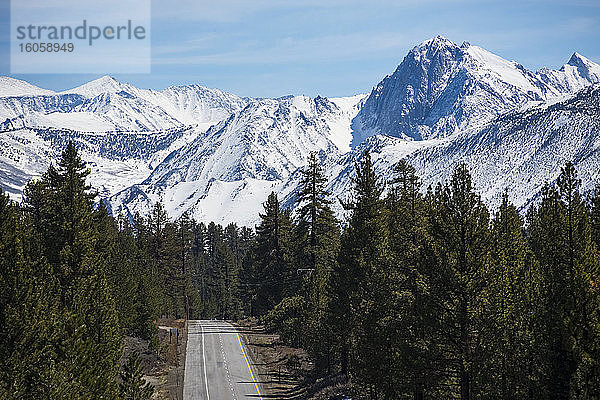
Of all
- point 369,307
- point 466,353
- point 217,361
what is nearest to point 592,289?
point 466,353

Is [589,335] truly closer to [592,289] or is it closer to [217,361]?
[592,289]

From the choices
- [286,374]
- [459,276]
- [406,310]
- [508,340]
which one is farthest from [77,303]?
[286,374]

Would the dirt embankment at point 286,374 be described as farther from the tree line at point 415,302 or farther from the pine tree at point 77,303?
the pine tree at point 77,303

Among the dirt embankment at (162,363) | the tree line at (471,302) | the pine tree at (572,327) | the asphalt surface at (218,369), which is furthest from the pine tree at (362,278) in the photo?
the dirt embankment at (162,363)

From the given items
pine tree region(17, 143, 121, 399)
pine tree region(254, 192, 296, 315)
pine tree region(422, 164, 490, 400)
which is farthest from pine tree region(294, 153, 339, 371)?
pine tree region(422, 164, 490, 400)

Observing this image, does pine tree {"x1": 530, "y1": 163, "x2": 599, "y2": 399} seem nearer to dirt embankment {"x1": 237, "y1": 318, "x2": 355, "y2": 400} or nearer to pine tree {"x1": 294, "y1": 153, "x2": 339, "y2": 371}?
dirt embankment {"x1": 237, "y1": 318, "x2": 355, "y2": 400}

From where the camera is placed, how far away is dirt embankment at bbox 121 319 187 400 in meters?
43.7

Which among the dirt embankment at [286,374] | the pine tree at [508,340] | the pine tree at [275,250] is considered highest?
the pine tree at [275,250]

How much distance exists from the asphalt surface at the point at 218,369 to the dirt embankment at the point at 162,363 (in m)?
0.64

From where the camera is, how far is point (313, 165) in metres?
51.5

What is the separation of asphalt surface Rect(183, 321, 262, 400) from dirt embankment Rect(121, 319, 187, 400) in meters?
0.64

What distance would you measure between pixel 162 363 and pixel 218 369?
521 cm

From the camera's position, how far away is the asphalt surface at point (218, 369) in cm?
4259

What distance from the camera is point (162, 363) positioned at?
51.9 m
